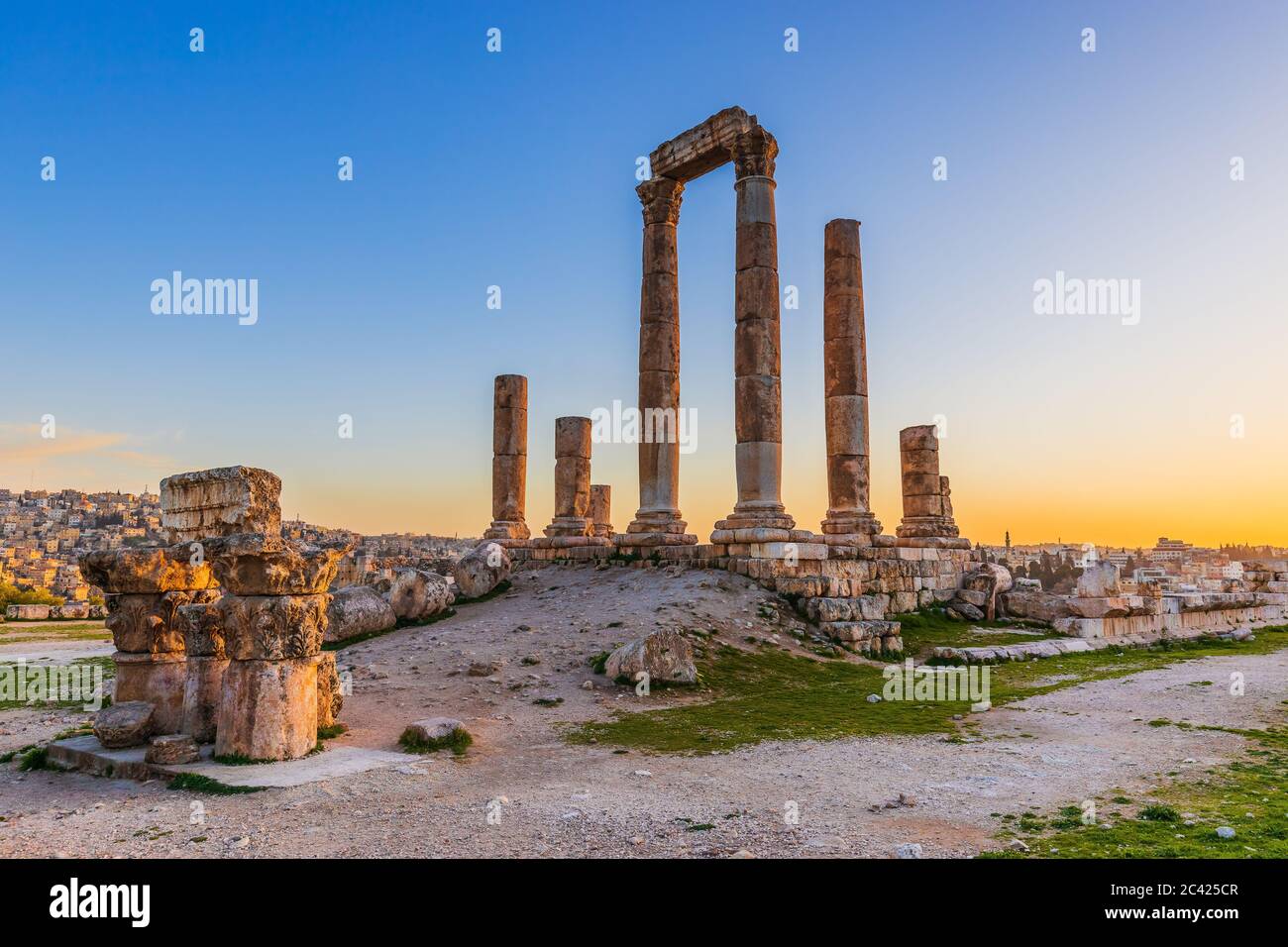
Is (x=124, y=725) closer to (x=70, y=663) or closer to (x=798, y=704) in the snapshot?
(x=798, y=704)

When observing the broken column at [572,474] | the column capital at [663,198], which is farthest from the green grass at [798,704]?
the column capital at [663,198]

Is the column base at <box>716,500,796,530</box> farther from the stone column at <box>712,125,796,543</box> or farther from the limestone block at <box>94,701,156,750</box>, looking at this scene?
the limestone block at <box>94,701,156,750</box>

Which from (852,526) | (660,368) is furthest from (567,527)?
(852,526)

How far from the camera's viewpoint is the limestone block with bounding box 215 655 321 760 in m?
7.70

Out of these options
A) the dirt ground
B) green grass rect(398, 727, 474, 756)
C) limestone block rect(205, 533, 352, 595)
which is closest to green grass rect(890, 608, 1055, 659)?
the dirt ground

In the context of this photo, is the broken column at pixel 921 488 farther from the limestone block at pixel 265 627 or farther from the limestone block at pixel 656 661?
the limestone block at pixel 265 627

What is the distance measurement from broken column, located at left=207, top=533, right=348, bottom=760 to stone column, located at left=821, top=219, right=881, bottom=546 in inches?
574

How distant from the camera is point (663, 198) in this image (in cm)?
2192

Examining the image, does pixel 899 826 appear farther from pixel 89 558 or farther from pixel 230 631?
pixel 89 558

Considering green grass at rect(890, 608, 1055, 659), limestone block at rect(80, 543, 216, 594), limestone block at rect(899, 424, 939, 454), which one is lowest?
green grass at rect(890, 608, 1055, 659)
